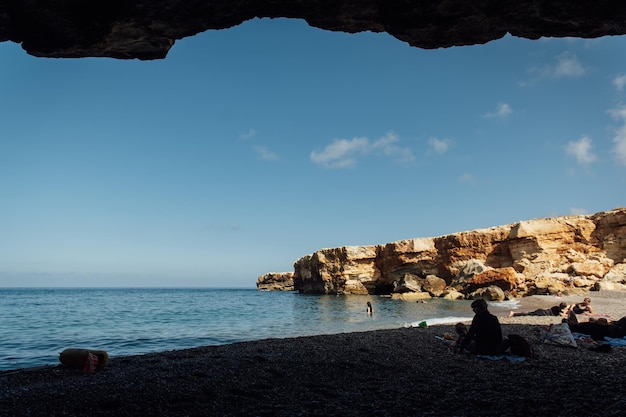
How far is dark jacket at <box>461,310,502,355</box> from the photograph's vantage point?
9.23 metres

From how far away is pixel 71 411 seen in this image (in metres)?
5.12

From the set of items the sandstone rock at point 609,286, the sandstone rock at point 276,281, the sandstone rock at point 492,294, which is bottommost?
the sandstone rock at point 276,281

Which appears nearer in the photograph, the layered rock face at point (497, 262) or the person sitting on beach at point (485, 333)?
the person sitting on beach at point (485, 333)

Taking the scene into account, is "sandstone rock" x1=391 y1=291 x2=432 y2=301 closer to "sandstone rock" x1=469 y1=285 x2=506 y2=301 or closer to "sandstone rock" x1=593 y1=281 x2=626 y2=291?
"sandstone rock" x1=469 y1=285 x2=506 y2=301

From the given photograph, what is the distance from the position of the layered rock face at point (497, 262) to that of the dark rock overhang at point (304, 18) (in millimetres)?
39728

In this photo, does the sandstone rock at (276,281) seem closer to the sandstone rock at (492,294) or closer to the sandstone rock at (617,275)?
the sandstone rock at (492,294)

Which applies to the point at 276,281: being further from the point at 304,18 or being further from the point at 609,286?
the point at 304,18

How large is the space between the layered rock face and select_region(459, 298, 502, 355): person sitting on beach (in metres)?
35.7

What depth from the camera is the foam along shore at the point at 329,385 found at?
5.31m

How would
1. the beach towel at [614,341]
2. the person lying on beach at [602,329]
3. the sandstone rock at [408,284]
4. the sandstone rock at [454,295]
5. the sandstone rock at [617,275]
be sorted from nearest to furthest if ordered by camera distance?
the beach towel at [614,341] → the person lying on beach at [602,329] → the sandstone rock at [617,275] → the sandstone rock at [454,295] → the sandstone rock at [408,284]

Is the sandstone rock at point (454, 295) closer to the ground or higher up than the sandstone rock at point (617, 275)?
closer to the ground

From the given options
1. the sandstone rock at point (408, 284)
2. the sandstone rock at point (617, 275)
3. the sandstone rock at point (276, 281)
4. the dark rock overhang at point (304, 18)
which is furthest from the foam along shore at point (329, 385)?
the sandstone rock at point (276, 281)

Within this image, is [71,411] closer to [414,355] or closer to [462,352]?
[414,355]

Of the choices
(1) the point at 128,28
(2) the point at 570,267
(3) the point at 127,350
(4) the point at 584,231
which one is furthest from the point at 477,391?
(4) the point at 584,231
